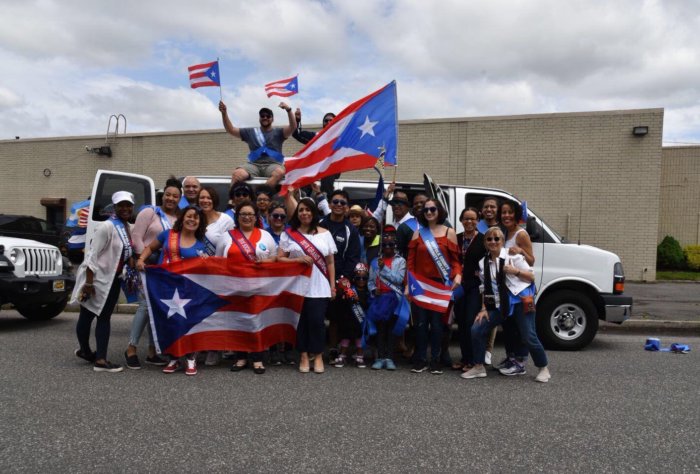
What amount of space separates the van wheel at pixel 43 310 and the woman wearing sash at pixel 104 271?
3.56 metres

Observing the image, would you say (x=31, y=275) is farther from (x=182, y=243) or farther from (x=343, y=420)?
(x=343, y=420)

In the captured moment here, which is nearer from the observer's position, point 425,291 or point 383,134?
point 425,291

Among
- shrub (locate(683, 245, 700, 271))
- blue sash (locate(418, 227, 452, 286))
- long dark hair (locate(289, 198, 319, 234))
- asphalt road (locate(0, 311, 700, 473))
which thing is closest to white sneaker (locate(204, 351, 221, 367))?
asphalt road (locate(0, 311, 700, 473))

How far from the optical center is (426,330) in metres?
5.72

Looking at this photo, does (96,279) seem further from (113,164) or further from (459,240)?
(113,164)

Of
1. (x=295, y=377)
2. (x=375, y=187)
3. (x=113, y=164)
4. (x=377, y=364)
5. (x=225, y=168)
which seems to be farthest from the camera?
(x=113, y=164)

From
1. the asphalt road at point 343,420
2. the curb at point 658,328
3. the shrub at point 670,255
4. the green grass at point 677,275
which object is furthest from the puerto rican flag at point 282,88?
the shrub at point 670,255

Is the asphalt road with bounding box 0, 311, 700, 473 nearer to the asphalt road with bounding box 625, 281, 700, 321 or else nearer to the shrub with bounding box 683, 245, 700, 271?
the asphalt road with bounding box 625, 281, 700, 321

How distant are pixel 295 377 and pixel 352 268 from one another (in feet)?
4.31

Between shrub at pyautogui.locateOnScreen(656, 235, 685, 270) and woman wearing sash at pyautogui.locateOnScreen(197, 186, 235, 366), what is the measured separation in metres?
15.7

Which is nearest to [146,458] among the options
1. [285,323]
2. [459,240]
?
[285,323]

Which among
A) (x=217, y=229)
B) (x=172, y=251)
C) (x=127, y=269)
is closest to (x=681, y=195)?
(x=217, y=229)

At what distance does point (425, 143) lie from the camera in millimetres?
16172

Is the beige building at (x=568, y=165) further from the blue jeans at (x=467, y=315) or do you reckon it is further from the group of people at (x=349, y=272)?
the blue jeans at (x=467, y=315)
